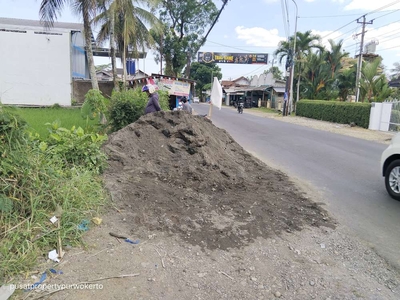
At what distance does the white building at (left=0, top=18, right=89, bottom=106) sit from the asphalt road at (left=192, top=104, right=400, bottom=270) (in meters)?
15.4

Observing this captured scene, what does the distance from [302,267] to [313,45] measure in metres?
35.1

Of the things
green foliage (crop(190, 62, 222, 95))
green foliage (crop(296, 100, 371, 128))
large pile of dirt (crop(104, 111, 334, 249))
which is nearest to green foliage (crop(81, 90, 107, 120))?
large pile of dirt (crop(104, 111, 334, 249))

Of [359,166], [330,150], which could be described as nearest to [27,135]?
[359,166]

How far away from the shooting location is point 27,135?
365 centimetres

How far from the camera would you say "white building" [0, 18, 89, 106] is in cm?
2042

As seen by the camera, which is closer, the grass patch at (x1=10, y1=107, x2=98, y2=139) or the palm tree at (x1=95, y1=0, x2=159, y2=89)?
the grass patch at (x1=10, y1=107, x2=98, y2=139)

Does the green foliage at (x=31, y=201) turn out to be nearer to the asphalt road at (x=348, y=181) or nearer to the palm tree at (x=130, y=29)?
the asphalt road at (x=348, y=181)

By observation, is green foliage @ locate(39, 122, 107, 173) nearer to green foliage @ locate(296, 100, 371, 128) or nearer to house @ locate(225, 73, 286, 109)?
green foliage @ locate(296, 100, 371, 128)

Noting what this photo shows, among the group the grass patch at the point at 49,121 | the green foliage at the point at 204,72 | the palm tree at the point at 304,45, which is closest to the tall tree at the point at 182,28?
the palm tree at the point at 304,45

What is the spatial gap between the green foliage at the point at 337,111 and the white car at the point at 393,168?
15.1m

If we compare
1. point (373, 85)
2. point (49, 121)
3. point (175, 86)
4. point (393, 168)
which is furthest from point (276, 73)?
point (393, 168)

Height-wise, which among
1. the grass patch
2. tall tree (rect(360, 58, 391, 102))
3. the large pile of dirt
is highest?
tall tree (rect(360, 58, 391, 102))

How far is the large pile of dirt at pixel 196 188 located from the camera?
3.88 m

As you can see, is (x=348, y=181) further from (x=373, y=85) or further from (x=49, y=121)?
(x=373, y=85)
